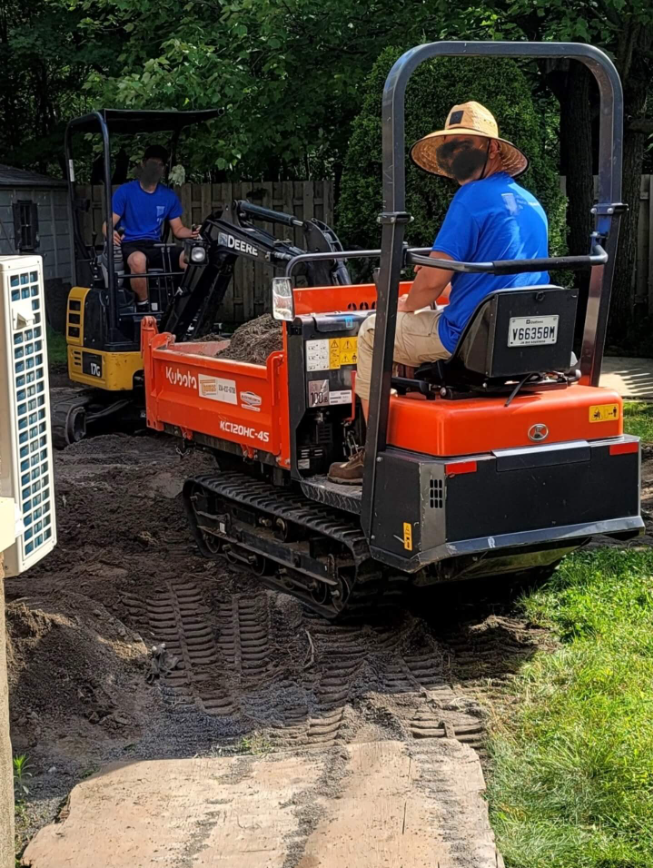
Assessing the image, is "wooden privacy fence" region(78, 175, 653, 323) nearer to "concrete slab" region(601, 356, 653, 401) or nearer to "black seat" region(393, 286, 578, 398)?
"concrete slab" region(601, 356, 653, 401)

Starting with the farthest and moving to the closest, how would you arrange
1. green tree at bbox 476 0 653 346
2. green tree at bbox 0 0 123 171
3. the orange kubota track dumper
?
green tree at bbox 0 0 123 171
green tree at bbox 476 0 653 346
the orange kubota track dumper

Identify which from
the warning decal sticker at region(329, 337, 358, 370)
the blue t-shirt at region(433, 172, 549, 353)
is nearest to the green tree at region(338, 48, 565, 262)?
the warning decal sticker at region(329, 337, 358, 370)

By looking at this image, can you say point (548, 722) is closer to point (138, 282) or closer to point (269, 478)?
point (269, 478)

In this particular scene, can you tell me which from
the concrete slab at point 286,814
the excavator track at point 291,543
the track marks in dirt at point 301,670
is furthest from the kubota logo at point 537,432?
the concrete slab at point 286,814

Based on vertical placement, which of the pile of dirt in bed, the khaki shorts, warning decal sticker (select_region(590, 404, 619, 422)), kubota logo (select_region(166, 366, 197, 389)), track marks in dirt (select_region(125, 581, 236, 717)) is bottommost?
track marks in dirt (select_region(125, 581, 236, 717))

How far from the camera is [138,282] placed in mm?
10742

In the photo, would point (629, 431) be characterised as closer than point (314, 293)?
No

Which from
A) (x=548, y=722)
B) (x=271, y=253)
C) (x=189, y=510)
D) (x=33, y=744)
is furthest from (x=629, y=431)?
(x=33, y=744)

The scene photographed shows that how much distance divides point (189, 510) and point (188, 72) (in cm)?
659

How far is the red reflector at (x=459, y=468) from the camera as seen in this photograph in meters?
5.00

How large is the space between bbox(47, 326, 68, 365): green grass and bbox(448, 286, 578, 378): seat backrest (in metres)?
10.6

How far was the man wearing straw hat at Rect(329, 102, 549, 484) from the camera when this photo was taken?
517 centimetres

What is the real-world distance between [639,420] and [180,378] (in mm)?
4291

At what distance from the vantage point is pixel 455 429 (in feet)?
16.6
